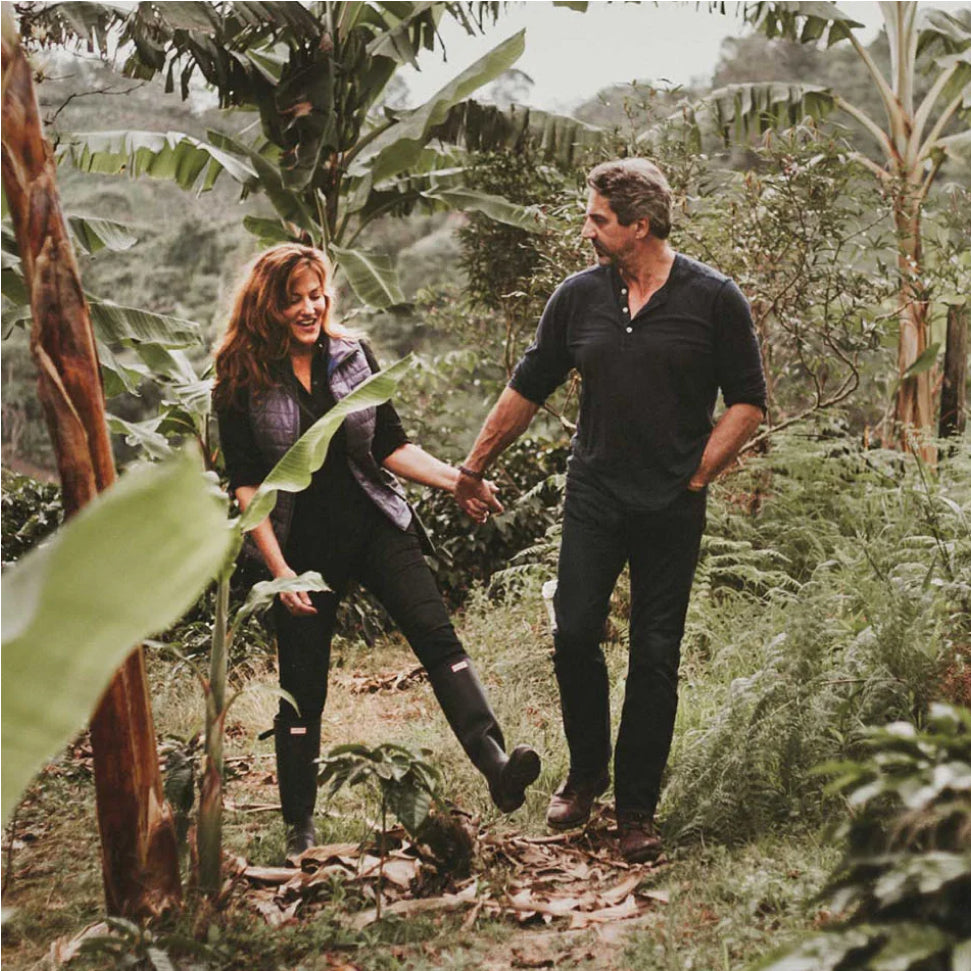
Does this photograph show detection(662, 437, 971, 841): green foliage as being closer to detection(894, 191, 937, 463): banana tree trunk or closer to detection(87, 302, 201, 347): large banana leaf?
detection(894, 191, 937, 463): banana tree trunk

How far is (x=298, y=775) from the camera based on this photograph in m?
3.61

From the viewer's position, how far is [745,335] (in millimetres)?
3574

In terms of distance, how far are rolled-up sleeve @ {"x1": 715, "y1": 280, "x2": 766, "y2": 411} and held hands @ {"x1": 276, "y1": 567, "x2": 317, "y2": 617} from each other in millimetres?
1481

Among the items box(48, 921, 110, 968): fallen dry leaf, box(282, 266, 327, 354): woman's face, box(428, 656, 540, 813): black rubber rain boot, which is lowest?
box(48, 921, 110, 968): fallen dry leaf

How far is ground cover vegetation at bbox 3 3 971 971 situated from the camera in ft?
8.73

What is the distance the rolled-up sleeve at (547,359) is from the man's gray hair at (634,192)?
380 millimetres

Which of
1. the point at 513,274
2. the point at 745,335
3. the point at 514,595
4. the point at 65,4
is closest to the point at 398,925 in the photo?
the point at 745,335

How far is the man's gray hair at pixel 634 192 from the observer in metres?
3.57

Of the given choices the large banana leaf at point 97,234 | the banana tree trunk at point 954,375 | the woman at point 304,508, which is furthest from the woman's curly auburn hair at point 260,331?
the banana tree trunk at point 954,375

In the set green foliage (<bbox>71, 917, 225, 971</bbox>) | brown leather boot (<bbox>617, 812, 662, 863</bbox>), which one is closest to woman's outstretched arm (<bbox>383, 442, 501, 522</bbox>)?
brown leather boot (<bbox>617, 812, 662, 863</bbox>)

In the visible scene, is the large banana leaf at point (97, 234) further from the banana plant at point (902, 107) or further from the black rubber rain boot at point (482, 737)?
the black rubber rain boot at point (482, 737)

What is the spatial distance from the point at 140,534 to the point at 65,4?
21.5ft

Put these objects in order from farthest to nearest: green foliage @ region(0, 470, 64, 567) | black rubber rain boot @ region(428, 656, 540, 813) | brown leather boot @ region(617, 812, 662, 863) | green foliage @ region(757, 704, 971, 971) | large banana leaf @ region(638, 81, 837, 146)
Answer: large banana leaf @ region(638, 81, 837, 146)
green foliage @ region(0, 470, 64, 567)
brown leather boot @ region(617, 812, 662, 863)
black rubber rain boot @ region(428, 656, 540, 813)
green foliage @ region(757, 704, 971, 971)

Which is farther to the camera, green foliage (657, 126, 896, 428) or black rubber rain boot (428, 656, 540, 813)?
green foliage (657, 126, 896, 428)
